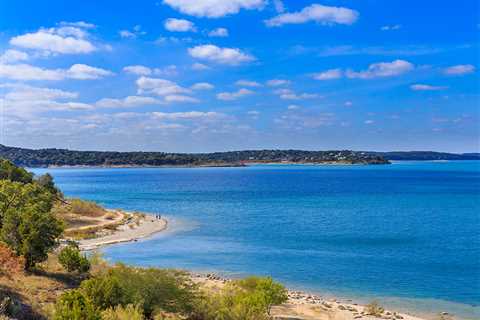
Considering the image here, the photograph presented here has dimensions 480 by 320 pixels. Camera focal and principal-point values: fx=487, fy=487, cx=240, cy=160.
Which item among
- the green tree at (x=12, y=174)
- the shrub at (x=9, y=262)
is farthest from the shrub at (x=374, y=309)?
the green tree at (x=12, y=174)

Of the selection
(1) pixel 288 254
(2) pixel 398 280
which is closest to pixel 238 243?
(1) pixel 288 254

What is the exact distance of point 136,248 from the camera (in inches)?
2297

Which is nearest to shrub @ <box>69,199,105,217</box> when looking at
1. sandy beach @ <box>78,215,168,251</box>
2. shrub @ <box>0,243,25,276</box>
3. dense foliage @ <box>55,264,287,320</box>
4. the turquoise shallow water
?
sandy beach @ <box>78,215,168,251</box>

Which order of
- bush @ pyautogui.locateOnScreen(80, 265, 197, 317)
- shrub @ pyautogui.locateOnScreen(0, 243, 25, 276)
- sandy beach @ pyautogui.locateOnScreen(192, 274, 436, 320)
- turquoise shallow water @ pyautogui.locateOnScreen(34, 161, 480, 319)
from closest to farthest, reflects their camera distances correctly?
bush @ pyautogui.locateOnScreen(80, 265, 197, 317), shrub @ pyautogui.locateOnScreen(0, 243, 25, 276), sandy beach @ pyautogui.locateOnScreen(192, 274, 436, 320), turquoise shallow water @ pyautogui.locateOnScreen(34, 161, 480, 319)

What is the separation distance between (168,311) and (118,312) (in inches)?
235

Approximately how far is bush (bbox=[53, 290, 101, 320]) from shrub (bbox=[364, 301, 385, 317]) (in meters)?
20.6

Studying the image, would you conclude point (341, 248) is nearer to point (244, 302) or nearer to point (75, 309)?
point (244, 302)

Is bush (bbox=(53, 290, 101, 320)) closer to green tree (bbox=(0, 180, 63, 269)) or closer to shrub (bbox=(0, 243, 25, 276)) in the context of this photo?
shrub (bbox=(0, 243, 25, 276))

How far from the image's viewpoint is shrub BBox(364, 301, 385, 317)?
32656mm

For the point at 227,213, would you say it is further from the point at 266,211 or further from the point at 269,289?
the point at 269,289

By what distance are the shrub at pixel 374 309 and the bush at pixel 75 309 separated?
20.6 m

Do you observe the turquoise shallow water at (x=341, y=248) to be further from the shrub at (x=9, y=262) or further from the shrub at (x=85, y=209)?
the shrub at (x=9, y=262)

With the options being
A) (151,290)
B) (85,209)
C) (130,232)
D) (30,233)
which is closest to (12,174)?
(85,209)

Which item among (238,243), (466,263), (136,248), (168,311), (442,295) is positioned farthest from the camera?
(238,243)
